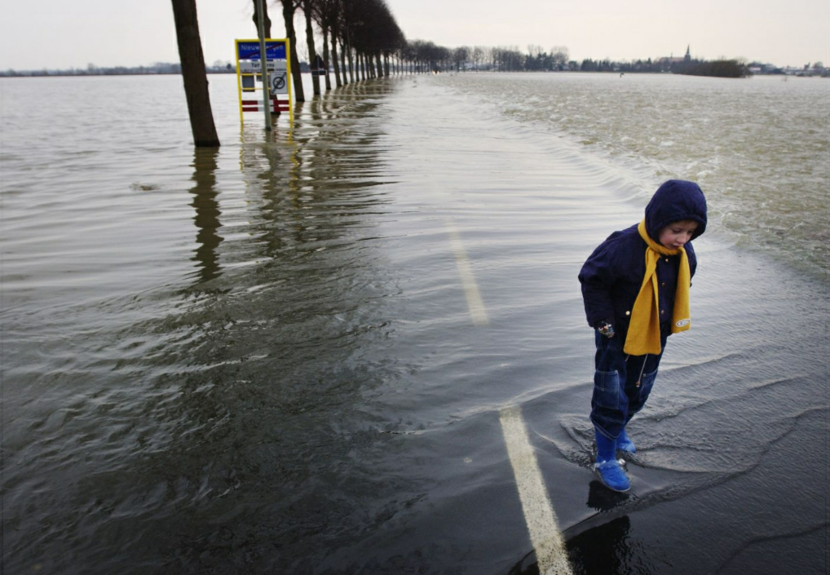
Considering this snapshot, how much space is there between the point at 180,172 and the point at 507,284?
8.01m

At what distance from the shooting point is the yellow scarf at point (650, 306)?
2.56 meters

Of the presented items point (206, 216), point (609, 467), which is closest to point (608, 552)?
point (609, 467)

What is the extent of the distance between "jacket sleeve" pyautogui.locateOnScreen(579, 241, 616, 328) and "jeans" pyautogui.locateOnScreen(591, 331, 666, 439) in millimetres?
133

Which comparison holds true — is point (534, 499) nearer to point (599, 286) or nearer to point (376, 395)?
point (599, 286)

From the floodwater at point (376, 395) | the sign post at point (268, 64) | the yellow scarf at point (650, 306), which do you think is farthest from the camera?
the sign post at point (268, 64)

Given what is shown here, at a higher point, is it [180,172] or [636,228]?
[636,228]

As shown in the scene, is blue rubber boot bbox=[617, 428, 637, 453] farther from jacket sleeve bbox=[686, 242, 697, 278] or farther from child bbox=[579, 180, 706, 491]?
jacket sleeve bbox=[686, 242, 697, 278]

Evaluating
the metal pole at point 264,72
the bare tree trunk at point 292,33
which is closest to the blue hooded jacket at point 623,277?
the metal pole at point 264,72

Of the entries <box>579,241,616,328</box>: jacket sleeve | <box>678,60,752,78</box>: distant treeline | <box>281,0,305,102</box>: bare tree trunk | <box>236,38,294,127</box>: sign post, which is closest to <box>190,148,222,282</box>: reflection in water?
<box>579,241,616,328</box>: jacket sleeve

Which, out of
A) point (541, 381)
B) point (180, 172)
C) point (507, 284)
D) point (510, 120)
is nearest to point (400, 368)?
point (541, 381)

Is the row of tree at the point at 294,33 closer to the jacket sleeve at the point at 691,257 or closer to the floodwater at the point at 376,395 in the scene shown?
the floodwater at the point at 376,395

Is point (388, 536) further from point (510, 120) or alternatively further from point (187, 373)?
point (510, 120)

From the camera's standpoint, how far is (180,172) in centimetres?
1091

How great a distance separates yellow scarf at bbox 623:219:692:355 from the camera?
2.56 metres
